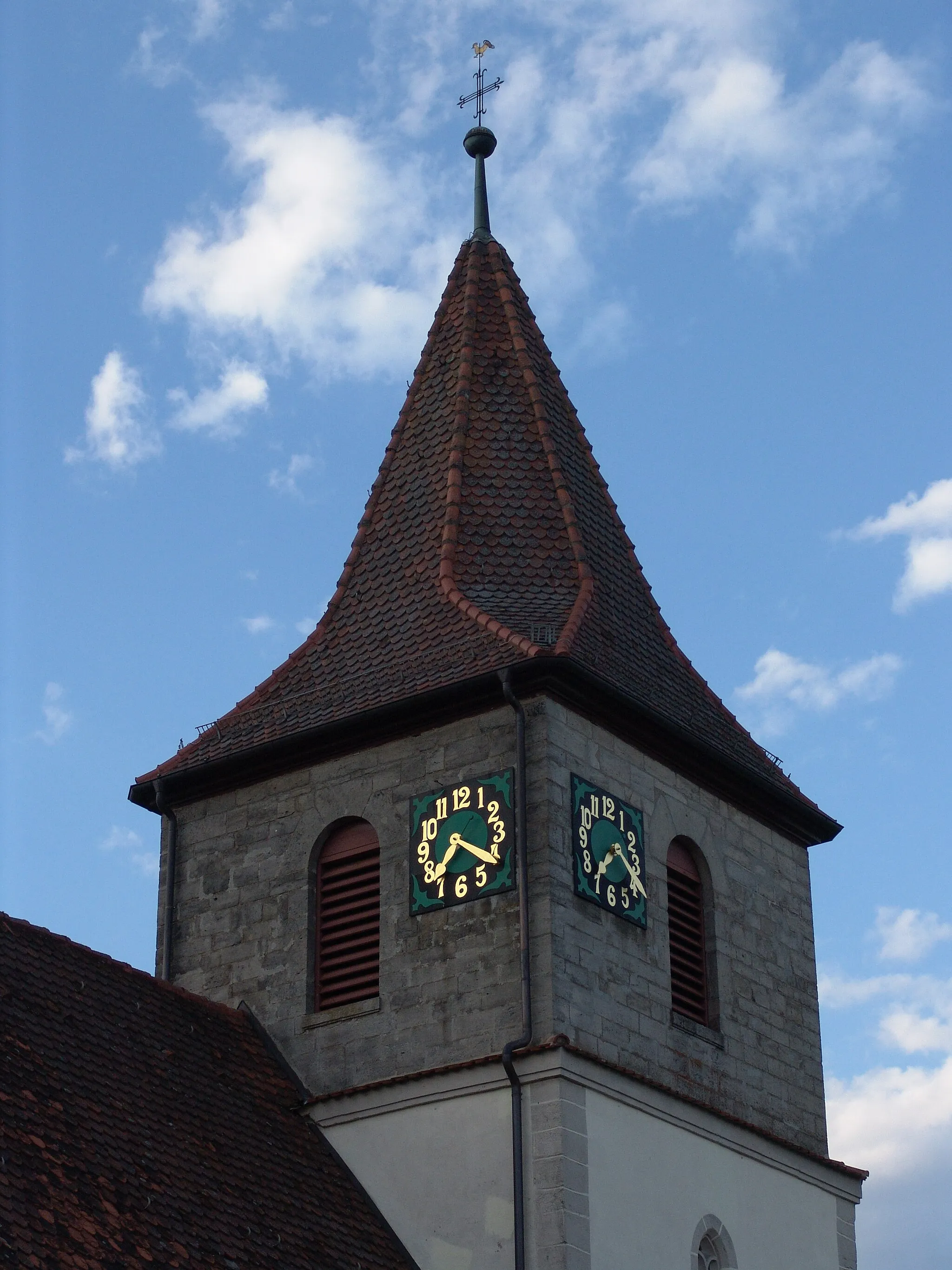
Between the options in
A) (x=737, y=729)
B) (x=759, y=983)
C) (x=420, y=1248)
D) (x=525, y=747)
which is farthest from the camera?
(x=737, y=729)

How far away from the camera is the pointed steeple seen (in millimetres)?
25781

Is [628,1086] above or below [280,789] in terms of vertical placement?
below

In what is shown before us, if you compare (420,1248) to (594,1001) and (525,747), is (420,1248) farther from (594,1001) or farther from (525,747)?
(525,747)

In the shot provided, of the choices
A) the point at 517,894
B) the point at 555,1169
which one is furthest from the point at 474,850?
the point at 555,1169

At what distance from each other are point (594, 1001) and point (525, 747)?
8.31 feet

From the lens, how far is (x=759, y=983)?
26.6m

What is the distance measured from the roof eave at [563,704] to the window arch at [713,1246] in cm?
464

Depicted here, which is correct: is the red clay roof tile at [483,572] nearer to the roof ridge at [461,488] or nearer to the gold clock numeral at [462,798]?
the roof ridge at [461,488]

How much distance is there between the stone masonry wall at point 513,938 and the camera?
23969 mm

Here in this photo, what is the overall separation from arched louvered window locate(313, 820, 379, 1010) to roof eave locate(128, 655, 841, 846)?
986mm

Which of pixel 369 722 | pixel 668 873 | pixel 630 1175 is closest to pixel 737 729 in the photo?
pixel 668 873

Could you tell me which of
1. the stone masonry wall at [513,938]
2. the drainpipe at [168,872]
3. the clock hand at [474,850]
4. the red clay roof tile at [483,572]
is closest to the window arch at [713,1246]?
the stone masonry wall at [513,938]

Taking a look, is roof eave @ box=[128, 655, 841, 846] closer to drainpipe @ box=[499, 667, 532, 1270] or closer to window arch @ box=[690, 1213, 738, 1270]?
drainpipe @ box=[499, 667, 532, 1270]

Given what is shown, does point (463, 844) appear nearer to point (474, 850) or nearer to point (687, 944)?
point (474, 850)
